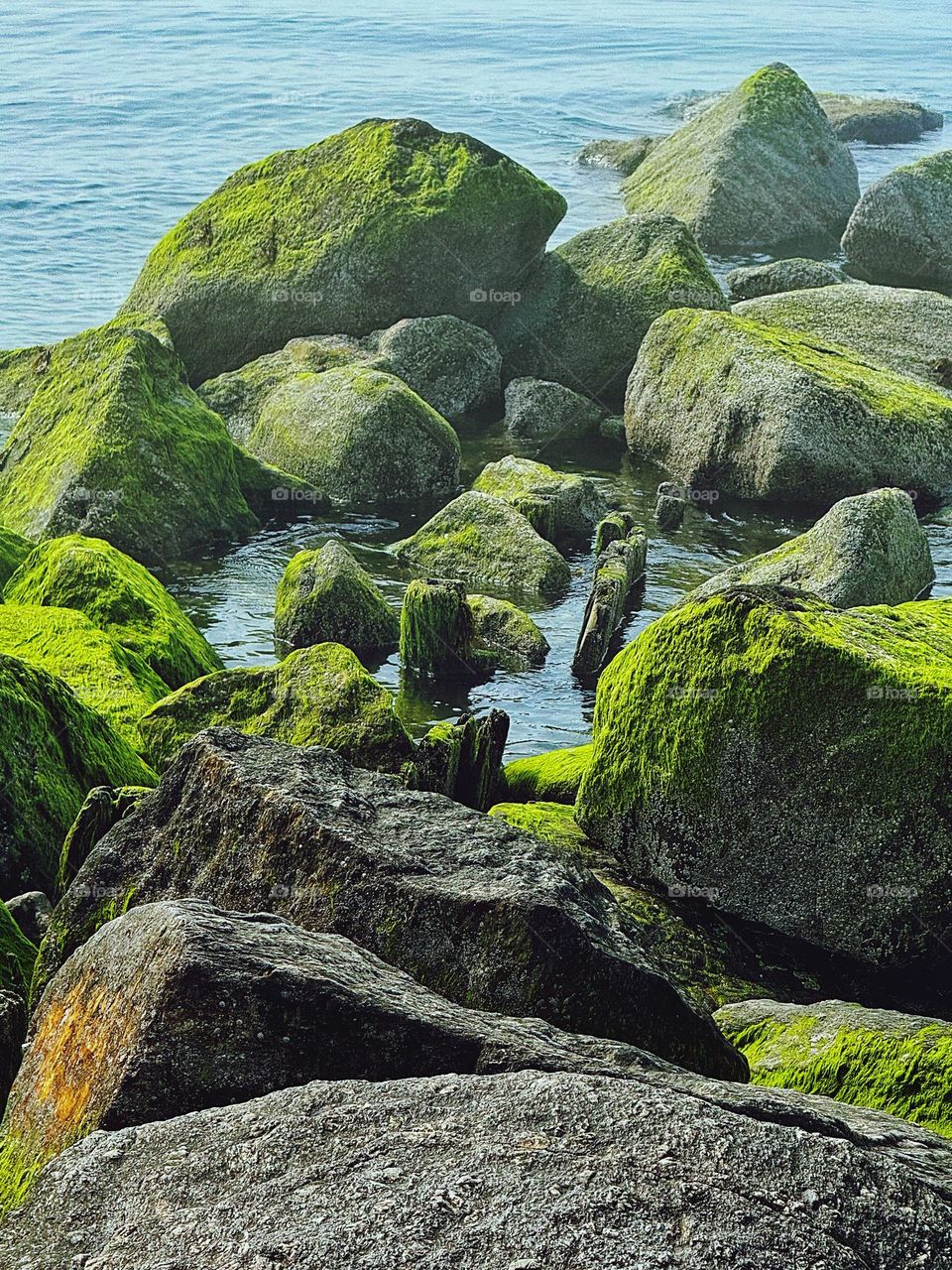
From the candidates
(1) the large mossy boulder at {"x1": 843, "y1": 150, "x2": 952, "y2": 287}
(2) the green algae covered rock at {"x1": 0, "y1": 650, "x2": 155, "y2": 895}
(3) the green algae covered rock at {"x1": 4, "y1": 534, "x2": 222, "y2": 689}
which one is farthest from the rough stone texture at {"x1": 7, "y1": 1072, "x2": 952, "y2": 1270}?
(1) the large mossy boulder at {"x1": 843, "y1": 150, "x2": 952, "y2": 287}

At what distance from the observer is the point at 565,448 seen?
945 inches

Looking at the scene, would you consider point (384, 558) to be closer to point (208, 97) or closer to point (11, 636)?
point (11, 636)

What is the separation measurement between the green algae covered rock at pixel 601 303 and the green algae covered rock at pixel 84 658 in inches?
527

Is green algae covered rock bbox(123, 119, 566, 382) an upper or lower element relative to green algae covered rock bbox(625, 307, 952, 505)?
upper

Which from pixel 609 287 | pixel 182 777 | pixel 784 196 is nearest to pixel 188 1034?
pixel 182 777

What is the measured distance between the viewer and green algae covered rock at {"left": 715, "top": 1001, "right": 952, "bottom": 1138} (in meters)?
7.08

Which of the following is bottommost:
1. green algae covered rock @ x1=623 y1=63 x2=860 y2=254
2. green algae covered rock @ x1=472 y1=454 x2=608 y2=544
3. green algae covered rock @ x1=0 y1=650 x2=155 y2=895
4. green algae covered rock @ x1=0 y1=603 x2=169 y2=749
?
green algae covered rock @ x1=472 y1=454 x2=608 y2=544

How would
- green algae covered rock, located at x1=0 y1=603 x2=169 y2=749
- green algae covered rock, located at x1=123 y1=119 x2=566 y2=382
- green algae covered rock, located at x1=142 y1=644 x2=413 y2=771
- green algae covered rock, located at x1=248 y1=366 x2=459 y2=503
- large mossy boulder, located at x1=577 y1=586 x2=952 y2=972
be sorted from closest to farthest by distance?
large mossy boulder, located at x1=577 y1=586 x2=952 y2=972 < green algae covered rock, located at x1=142 y1=644 x2=413 y2=771 < green algae covered rock, located at x1=0 y1=603 x2=169 y2=749 < green algae covered rock, located at x1=248 y1=366 x2=459 y2=503 < green algae covered rock, located at x1=123 y1=119 x2=566 y2=382

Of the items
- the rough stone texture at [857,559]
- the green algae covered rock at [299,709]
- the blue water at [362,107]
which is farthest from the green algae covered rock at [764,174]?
the green algae covered rock at [299,709]

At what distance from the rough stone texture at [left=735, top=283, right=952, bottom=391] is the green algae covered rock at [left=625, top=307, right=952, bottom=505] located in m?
1.76

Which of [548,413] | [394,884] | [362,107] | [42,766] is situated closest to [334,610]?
[42,766]

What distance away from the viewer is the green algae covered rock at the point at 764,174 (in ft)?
115

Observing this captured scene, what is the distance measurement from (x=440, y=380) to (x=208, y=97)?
4068cm

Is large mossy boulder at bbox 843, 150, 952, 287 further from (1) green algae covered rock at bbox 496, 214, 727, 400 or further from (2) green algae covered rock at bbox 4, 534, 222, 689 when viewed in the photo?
(2) green algae covered rock at bbox 4, 534, 222, 689
